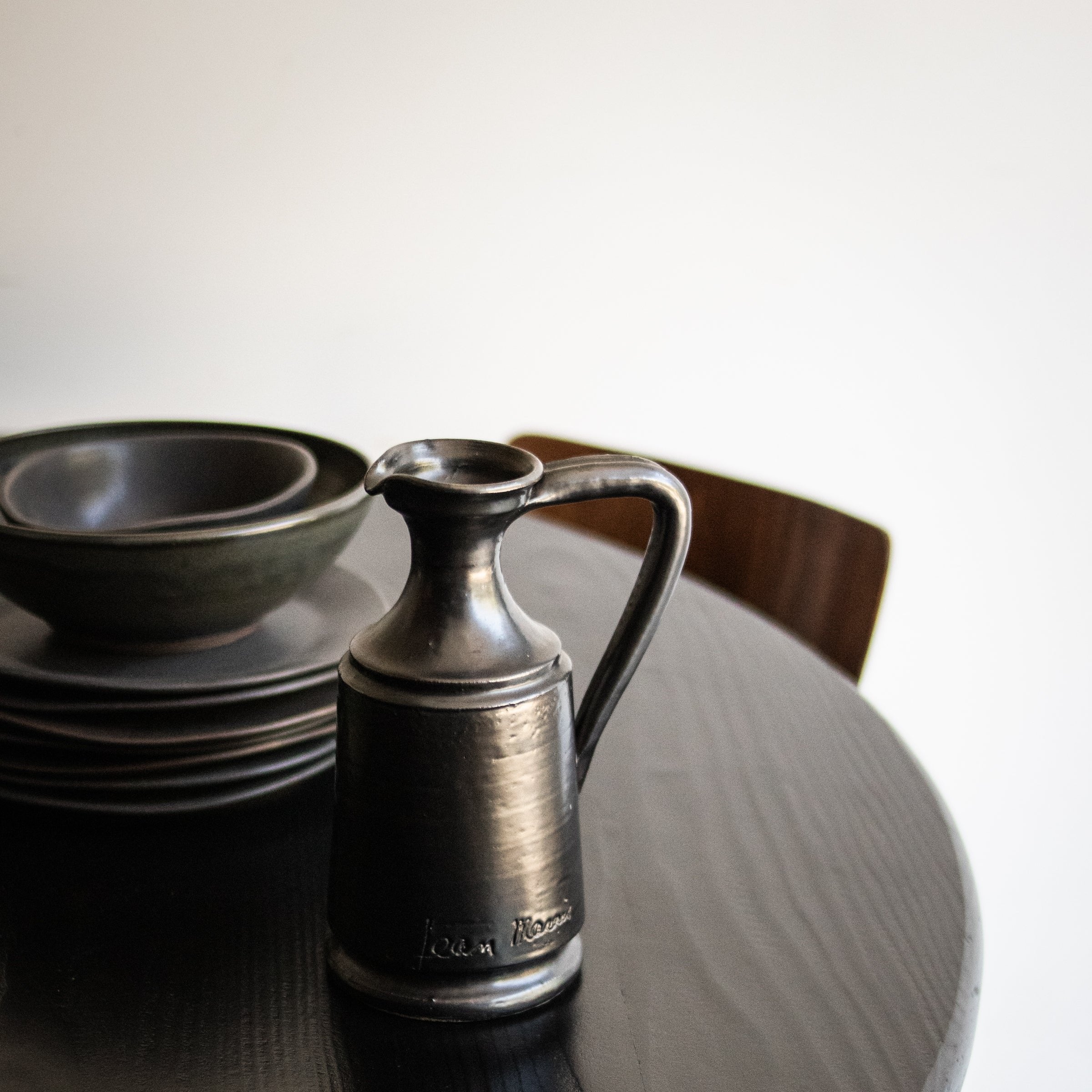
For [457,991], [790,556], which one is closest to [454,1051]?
[457,991]

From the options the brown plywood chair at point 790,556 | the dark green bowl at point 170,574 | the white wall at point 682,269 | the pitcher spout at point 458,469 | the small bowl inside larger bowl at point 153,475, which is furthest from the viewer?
the white wall at point 682,269

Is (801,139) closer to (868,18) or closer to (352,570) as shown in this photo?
(868,18)

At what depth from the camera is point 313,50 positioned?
1284mm

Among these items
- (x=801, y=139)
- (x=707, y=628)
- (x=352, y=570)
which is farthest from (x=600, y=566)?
(x=801, y=139)

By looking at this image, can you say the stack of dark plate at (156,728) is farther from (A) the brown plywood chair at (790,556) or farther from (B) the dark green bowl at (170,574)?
(A) the brown plywood chair at (790,556)

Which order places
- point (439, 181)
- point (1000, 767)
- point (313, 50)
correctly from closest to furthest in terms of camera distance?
1. point (313, 50)
2. point (439, 181)
3. point (1000, 767)

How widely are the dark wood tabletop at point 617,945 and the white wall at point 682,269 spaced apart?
92 centimetres

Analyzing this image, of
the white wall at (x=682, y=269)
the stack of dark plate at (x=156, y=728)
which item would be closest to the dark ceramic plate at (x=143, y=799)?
the stack of dark plate at (x=156, y=728)

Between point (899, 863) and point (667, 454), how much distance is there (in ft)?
3.63

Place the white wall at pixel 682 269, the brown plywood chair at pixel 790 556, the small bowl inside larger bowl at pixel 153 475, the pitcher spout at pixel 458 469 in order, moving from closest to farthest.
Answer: the pitcher spout at pixel 458 469, the small bowl inside larger bowl at pixel 153 475, the brown plywood chair at pixel 790 556, the white wall at pixel 682 269

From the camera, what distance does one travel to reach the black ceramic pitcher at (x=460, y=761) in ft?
1.28

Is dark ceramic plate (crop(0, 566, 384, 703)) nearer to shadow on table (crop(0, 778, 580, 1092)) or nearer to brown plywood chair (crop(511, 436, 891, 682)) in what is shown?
shadow on table (crop(0, 778, 580, 1092))

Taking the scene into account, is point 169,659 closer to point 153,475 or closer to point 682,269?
point 153,475

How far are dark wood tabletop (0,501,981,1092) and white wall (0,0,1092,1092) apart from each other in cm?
92
